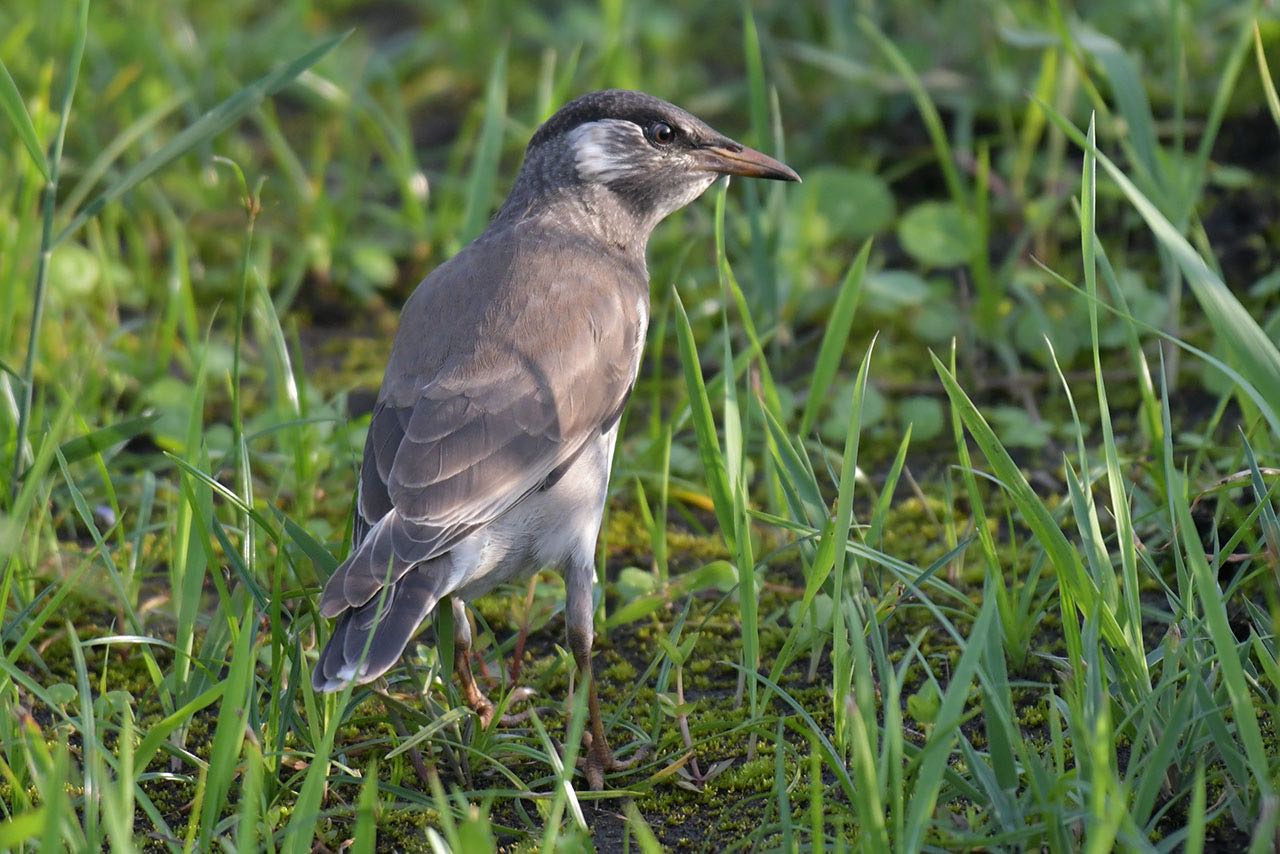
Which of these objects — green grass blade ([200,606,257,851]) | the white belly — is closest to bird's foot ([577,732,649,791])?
the white belly

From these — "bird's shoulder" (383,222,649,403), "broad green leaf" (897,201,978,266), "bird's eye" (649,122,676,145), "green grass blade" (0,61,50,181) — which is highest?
"green grass blade" (0,61,50,181)

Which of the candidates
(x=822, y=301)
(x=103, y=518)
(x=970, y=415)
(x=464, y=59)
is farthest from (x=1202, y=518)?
(x=464, y=59)

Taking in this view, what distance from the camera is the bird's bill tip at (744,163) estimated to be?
192 inches

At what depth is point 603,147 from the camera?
4.90 meters

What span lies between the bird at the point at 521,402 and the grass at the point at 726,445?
0.55 feet

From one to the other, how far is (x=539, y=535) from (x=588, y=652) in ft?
1.09

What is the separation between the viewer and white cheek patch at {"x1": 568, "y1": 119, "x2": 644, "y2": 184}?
4883mm

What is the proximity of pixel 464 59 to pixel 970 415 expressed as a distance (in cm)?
496

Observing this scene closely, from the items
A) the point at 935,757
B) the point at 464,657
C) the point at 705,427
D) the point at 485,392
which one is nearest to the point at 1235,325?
the point at 935,757

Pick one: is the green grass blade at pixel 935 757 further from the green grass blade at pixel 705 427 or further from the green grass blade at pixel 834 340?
the green grass blade at pixel 834 340

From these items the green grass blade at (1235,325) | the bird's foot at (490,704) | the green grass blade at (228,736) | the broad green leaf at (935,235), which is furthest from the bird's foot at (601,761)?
the broad green leaf at (935,235)

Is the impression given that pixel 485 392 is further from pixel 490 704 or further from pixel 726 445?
pixel 490 704

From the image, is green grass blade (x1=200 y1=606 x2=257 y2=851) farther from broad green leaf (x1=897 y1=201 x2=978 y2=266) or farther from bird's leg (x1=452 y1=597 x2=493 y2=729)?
broad green leaf (x1=897 y1=201 x2=978 y2=266)

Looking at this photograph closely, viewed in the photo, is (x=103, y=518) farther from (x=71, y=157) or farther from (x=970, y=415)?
(x=970, y=415)
